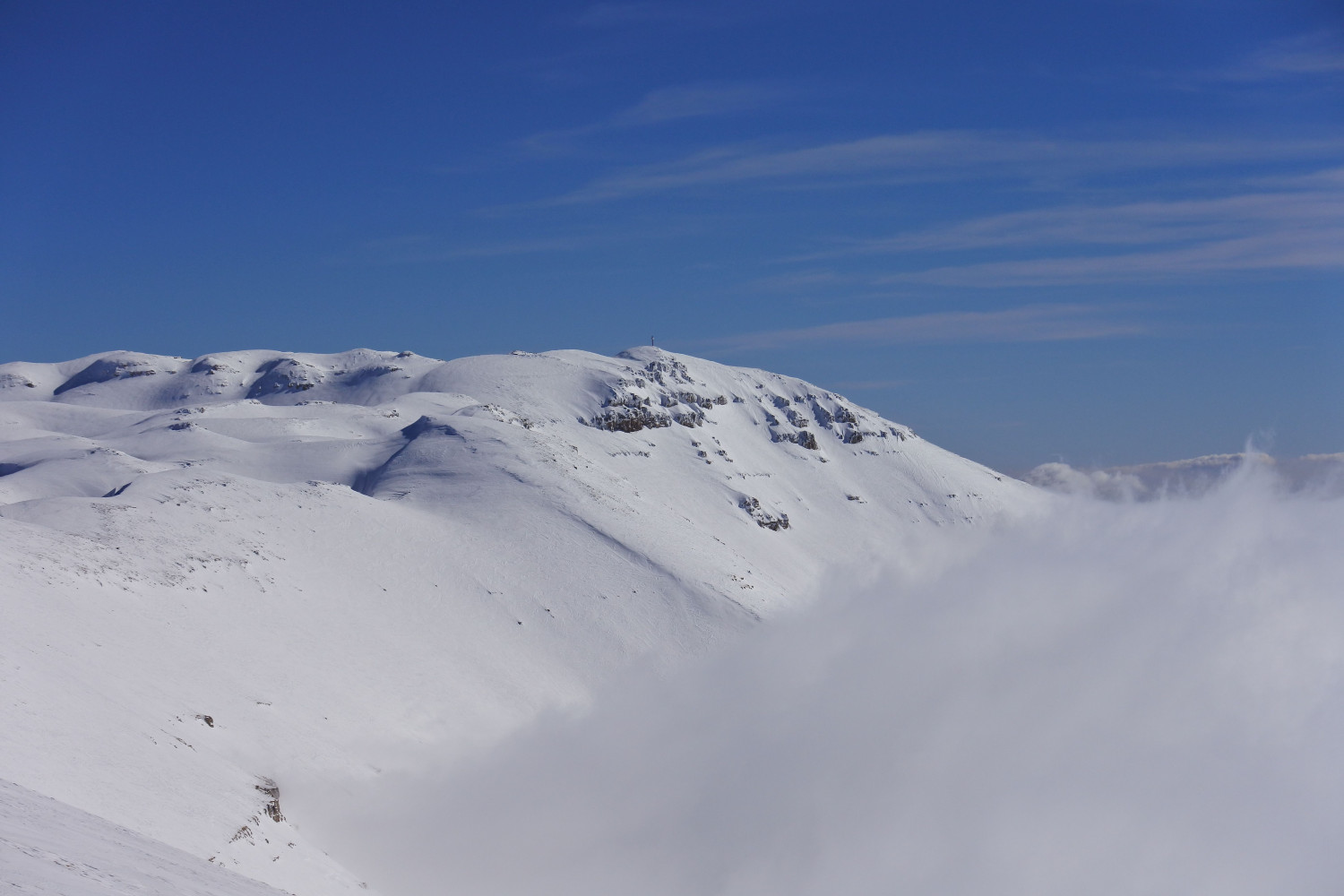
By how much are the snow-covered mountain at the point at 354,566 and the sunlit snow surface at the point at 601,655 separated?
245 mm

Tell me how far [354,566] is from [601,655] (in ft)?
50.7

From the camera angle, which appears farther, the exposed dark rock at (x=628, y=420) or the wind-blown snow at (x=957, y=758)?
the exposed dark rock at (x=628, y=420)

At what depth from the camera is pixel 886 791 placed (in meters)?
64.8

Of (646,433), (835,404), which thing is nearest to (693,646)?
(646,433)

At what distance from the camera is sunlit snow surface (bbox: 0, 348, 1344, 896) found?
116 feet

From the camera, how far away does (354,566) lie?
2255 inches

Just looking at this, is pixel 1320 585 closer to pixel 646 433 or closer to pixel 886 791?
pixel 646 433

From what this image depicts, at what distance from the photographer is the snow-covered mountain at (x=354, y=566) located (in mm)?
28328

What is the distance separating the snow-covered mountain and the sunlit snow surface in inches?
9.6

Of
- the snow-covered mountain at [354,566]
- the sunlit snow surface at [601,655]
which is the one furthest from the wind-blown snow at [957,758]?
the snow-covered mountain at [354,566]

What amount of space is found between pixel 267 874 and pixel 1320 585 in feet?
643

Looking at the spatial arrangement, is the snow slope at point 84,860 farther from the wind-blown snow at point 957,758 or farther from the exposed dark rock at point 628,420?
the exposed dark rock at point 628,420

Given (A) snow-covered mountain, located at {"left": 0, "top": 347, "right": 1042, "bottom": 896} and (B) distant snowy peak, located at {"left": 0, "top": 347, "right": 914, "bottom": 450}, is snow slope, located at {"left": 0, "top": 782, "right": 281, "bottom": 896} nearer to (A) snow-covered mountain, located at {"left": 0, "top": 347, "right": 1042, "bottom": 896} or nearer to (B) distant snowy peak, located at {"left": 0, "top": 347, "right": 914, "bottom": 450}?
(A) snow-covered mountain, located at {"left": 0, "top": 347, "right": 1042, "bottom": 896}

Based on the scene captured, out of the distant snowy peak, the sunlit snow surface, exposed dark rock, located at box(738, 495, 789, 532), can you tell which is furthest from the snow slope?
exposed dark rock, located at box(738, 495, 789, 532)
